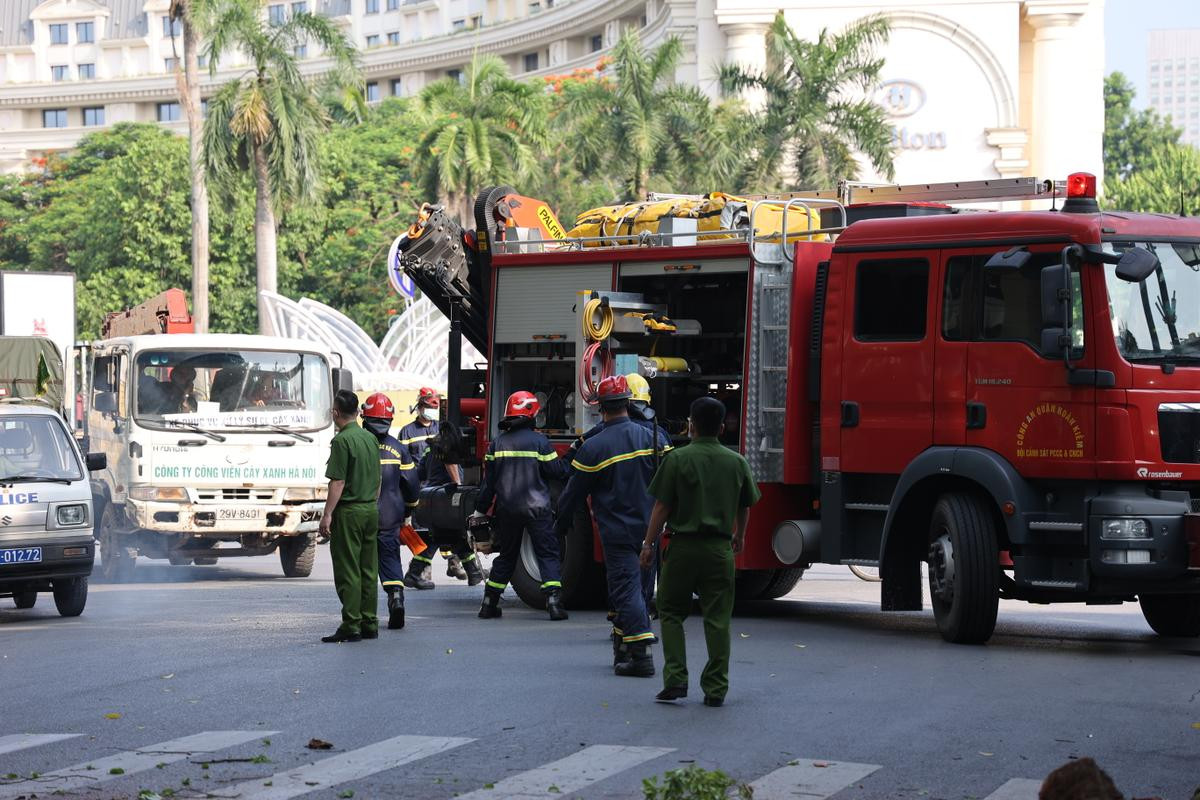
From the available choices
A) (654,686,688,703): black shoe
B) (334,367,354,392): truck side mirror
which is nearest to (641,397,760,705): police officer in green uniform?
(654,686,688,703): black shoe

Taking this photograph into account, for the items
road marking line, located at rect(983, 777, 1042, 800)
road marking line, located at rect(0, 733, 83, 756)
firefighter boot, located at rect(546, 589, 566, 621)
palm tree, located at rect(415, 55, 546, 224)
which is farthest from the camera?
palm tree, located at rect(415, 55, 546, 224)

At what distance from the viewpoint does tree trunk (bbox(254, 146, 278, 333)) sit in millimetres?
44031

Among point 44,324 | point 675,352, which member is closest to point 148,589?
point 675,352

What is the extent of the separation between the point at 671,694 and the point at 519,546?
14.4 feet

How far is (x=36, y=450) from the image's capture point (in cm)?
1500

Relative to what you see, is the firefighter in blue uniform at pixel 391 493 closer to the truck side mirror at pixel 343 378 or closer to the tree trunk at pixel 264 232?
the truck side mirror at pixel 343 378

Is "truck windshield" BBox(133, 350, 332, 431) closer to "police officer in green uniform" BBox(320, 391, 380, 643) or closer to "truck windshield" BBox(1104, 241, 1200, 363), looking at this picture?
"police officer in green uniform" BBox(320, 391, 380, 643)

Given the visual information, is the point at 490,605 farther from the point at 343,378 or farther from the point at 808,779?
the point at 808,779

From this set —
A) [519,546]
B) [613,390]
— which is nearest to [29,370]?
[519,546]

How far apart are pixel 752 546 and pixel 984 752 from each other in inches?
207

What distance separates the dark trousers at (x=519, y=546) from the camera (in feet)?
43.8

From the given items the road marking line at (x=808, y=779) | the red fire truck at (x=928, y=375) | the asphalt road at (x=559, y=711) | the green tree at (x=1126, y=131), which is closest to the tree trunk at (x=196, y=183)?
the red fire truck at (x=928, y=375)

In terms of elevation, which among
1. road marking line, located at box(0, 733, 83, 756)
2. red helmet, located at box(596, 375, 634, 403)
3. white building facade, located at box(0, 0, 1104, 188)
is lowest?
road marking line, located at box(0, 733, 83, 756)

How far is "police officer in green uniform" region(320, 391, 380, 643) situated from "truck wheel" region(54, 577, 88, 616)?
10.9 ft
